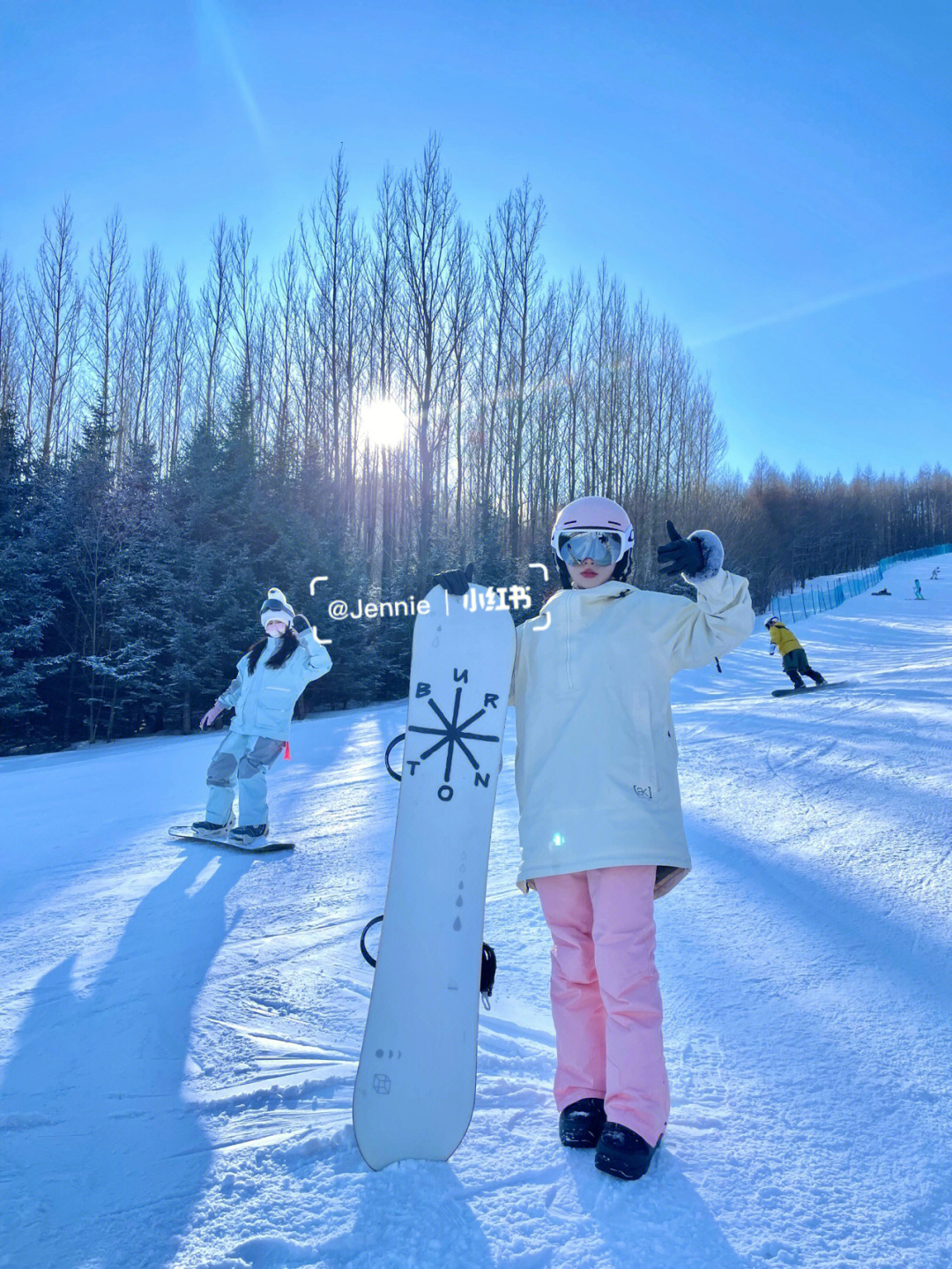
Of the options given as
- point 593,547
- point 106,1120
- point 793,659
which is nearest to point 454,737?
point 593,547

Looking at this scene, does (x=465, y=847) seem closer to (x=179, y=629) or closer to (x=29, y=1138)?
(x=29, y=1138)

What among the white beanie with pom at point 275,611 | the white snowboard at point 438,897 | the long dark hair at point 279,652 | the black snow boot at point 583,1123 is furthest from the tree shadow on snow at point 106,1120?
the white beanie with pom at point 275,611

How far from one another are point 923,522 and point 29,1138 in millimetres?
96245

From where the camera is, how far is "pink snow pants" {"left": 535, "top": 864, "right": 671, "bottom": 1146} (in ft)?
6.00

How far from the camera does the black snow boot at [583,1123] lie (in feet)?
6.16

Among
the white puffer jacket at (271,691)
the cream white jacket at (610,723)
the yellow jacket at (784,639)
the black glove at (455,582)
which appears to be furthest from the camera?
the yellow jacket at (784,639)

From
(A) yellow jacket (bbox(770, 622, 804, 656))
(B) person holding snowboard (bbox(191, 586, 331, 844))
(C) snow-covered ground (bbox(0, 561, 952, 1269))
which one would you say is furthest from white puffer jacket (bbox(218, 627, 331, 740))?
(A) yellow jacket (bbox(770, 622, 804, 656))

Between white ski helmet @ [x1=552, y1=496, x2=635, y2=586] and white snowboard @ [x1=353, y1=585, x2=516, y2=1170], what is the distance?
30 centimetres

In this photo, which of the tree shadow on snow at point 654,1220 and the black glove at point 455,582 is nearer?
the tree shadow on snow at point 654,1220

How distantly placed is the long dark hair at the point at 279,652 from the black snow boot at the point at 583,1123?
3752mm

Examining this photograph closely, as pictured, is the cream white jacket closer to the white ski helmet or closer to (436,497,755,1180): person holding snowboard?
(436,497,755,1180): person holding snowboard

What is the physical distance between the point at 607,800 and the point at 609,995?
457 mm

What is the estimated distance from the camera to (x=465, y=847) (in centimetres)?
212

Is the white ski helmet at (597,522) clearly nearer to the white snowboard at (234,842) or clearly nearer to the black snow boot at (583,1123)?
the black snow boot at (583,1123)
